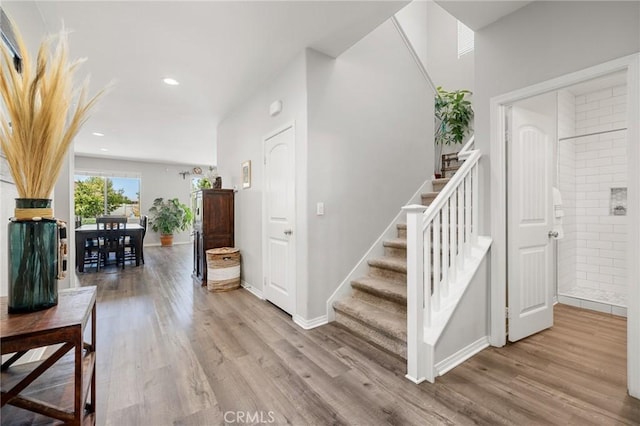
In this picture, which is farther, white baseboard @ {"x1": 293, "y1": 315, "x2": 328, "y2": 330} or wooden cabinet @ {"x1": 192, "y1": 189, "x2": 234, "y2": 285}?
wooden cabinet @ {"x1": 192, "y1": 189, "x2": 234, "y2": 285}

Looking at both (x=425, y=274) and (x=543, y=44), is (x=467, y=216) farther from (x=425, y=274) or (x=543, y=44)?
(x=543, y=44)

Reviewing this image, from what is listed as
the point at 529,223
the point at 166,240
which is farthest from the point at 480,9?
the point at 166,240

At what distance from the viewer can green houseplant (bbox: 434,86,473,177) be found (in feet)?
14.0

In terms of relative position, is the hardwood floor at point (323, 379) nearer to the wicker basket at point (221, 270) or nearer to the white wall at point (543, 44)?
the wicker basket at point (221, 270)

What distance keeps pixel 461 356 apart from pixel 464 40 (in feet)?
16.0

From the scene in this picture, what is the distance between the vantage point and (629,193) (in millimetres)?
1627

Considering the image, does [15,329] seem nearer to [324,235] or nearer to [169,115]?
[324,235]

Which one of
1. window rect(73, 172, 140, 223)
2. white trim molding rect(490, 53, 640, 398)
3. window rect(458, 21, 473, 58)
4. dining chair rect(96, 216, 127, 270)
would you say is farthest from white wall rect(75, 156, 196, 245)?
white trim molding rect(490, 53, 640, 398)

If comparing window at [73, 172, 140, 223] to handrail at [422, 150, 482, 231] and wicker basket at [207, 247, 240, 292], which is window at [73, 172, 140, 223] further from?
handrail at [422, 150, 482, 231]

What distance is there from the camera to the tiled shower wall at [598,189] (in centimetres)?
322

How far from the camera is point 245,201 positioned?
3.96m

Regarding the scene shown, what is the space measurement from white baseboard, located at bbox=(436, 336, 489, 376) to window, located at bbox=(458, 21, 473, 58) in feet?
14.6

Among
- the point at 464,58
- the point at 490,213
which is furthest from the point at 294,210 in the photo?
the point at 464,58

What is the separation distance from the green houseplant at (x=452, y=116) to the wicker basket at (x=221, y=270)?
334 cm
